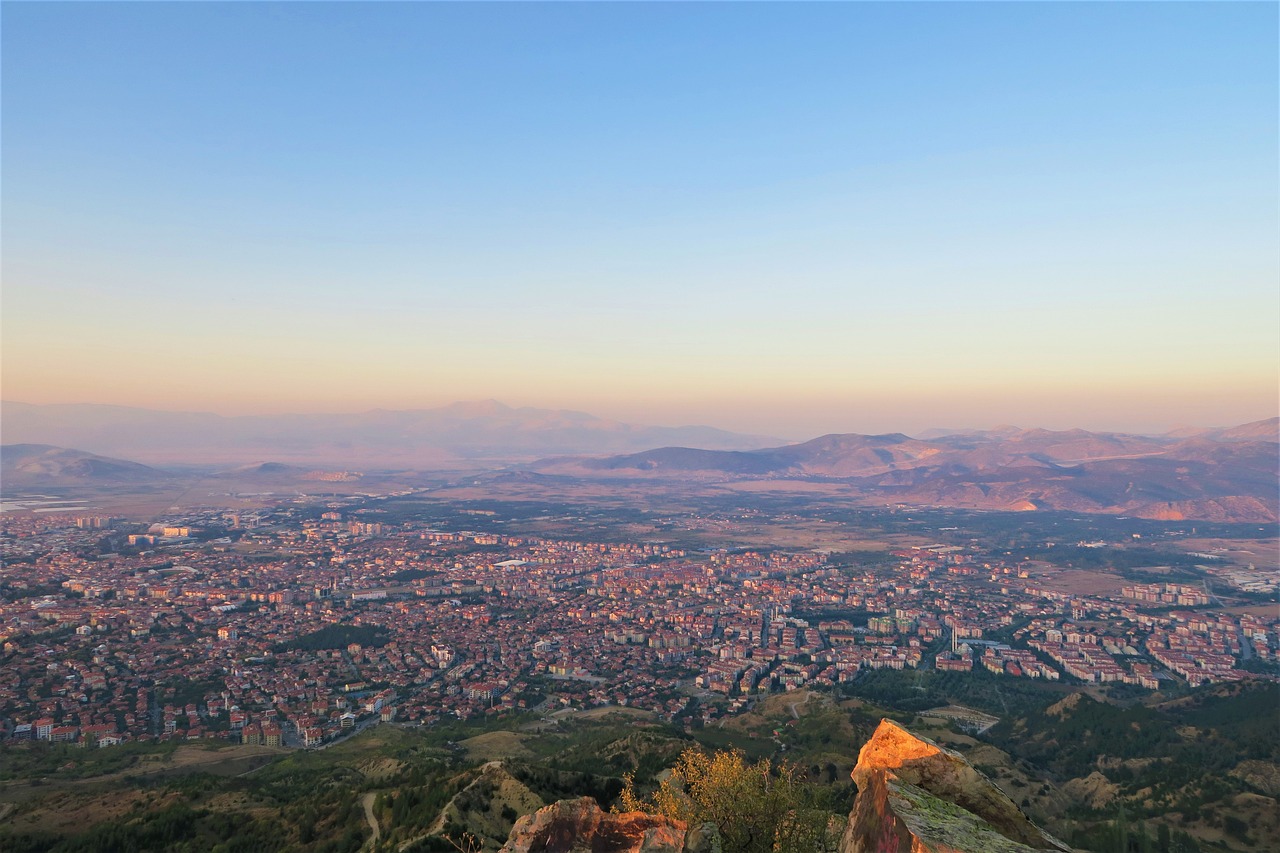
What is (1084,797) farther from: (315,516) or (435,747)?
(315,516)

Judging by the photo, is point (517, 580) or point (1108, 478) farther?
point (1108, 478)

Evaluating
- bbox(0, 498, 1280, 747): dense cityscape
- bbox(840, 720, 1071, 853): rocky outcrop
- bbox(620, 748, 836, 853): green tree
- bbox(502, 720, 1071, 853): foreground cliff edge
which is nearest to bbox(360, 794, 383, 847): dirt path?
bbox(502, 720, 1071, 853): foreground cliff edge

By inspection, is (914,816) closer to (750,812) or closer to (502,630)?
(750,812)

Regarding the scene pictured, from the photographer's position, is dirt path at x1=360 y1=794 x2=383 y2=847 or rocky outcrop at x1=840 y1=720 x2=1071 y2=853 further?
dirt path at x1=360 y1=794 x2=383 y2=847

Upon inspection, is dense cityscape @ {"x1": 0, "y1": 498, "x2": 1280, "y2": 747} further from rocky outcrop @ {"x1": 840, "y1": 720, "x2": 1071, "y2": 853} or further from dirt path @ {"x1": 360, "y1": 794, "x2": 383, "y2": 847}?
rocky outcrop @ {"x1": 840, "y1": 720, "x2": 1071, "y2": 853}

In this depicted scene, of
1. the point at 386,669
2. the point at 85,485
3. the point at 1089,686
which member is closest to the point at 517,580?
the point at 386,669

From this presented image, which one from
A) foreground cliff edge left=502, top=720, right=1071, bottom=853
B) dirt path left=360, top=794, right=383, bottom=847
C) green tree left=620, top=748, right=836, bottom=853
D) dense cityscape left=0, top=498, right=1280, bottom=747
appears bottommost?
dense cityscape left=0, top=498, right=1280, bottom=747
